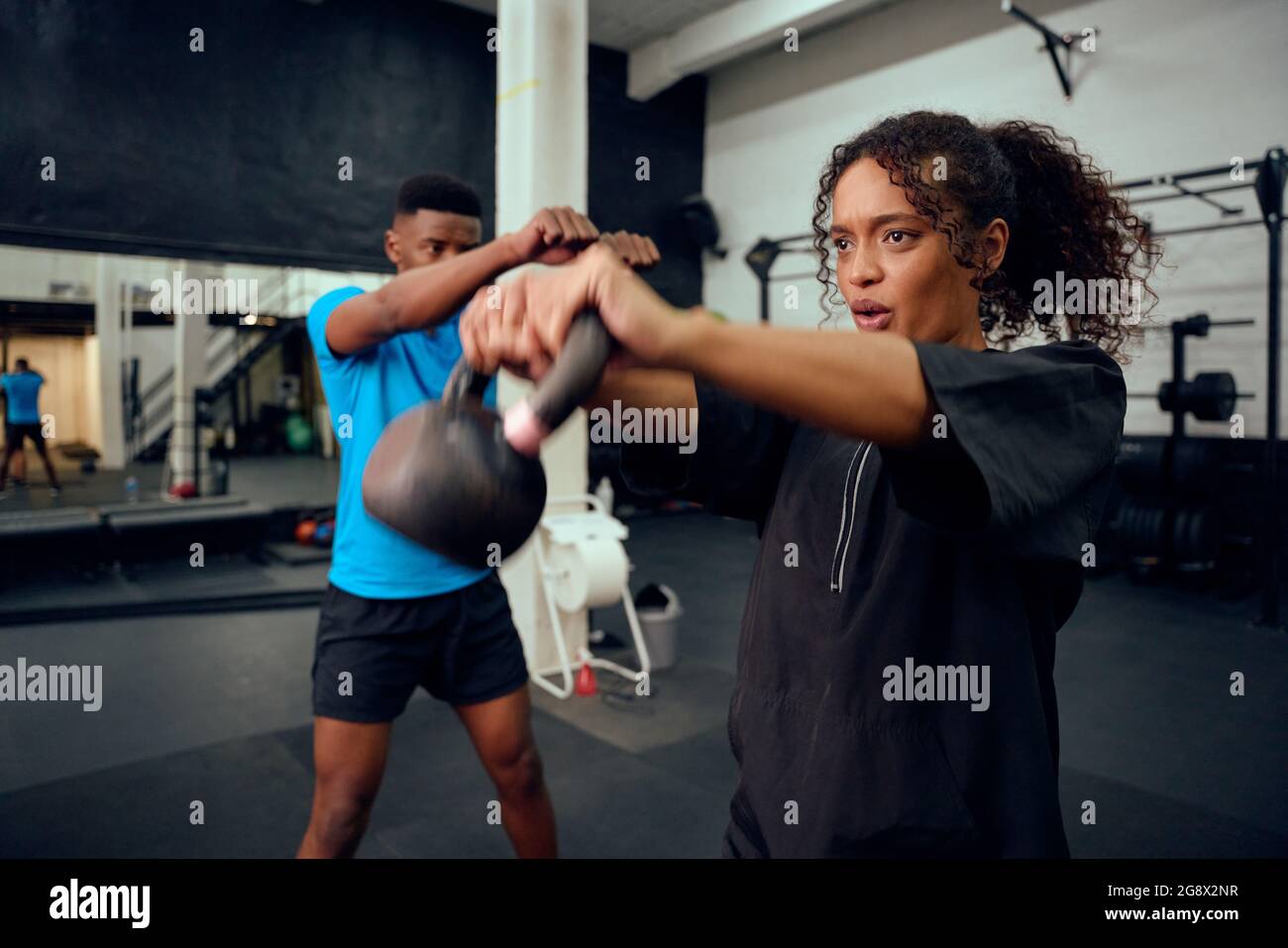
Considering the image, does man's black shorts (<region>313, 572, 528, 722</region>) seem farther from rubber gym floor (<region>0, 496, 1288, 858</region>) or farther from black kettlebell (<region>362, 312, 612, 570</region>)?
black kettlebell (<region>362, 312, 612, 570</region>)

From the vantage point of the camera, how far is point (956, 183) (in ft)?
3.16

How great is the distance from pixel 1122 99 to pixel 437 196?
6814 millimetres

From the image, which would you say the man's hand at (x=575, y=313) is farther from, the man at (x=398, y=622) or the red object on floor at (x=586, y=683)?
the red object on floor at (x=586, y=683)

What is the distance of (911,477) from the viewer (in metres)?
0.75

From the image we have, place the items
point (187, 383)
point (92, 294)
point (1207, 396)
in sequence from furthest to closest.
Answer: point (92, 294), point (187, 383), point (1207, 396)

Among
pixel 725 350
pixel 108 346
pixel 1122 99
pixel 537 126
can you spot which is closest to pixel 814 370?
pixel 725 350

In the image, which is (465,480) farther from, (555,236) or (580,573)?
(580,573)

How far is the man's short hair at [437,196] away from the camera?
1867mm

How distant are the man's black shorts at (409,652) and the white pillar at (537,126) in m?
1.85

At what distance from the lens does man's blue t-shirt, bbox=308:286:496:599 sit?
180 cm

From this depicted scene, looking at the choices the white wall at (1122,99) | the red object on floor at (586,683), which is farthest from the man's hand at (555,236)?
the white wall at (1122,99)

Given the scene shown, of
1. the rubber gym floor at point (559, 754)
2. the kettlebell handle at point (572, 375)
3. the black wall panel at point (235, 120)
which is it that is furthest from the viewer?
the black wall panel at point (235, 120)
